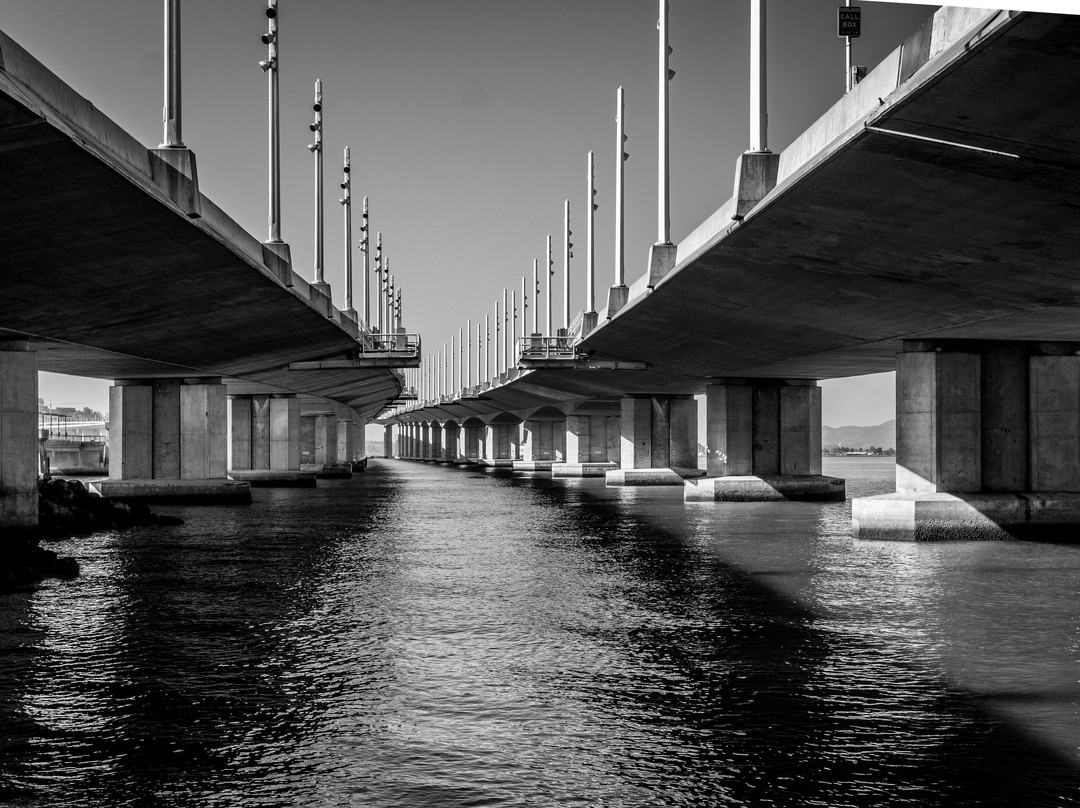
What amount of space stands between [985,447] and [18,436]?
25566 mm

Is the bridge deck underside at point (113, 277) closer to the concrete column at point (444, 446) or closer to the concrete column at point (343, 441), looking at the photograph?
the concrete column at point (343, 441)

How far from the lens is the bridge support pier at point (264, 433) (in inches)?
2916

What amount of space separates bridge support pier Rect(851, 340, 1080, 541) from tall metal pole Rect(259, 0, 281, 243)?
71.7 ft

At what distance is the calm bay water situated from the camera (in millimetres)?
9719

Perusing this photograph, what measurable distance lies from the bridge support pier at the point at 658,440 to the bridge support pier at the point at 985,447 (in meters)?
36.4

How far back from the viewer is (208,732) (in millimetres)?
11211

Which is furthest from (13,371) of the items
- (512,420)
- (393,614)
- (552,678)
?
(512,420)

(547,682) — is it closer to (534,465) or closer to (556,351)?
(556,351)

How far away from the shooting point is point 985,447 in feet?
104

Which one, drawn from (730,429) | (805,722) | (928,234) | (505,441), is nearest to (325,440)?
(505,441)

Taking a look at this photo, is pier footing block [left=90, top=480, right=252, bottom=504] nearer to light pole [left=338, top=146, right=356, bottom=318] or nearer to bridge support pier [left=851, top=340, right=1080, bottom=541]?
light pole [left=338, top=146, right=356, bottom=318]

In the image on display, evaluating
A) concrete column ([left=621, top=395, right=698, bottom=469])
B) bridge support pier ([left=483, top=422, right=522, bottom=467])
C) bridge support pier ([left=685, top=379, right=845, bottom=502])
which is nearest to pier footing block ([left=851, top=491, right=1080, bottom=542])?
bridge support pier ([left=685, top=379, right=845, bottom=502])

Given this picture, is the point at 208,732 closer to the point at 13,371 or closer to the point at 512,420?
the point at 13,371

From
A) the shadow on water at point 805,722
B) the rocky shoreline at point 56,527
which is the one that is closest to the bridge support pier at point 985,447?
the shadow on water at point 805,722
